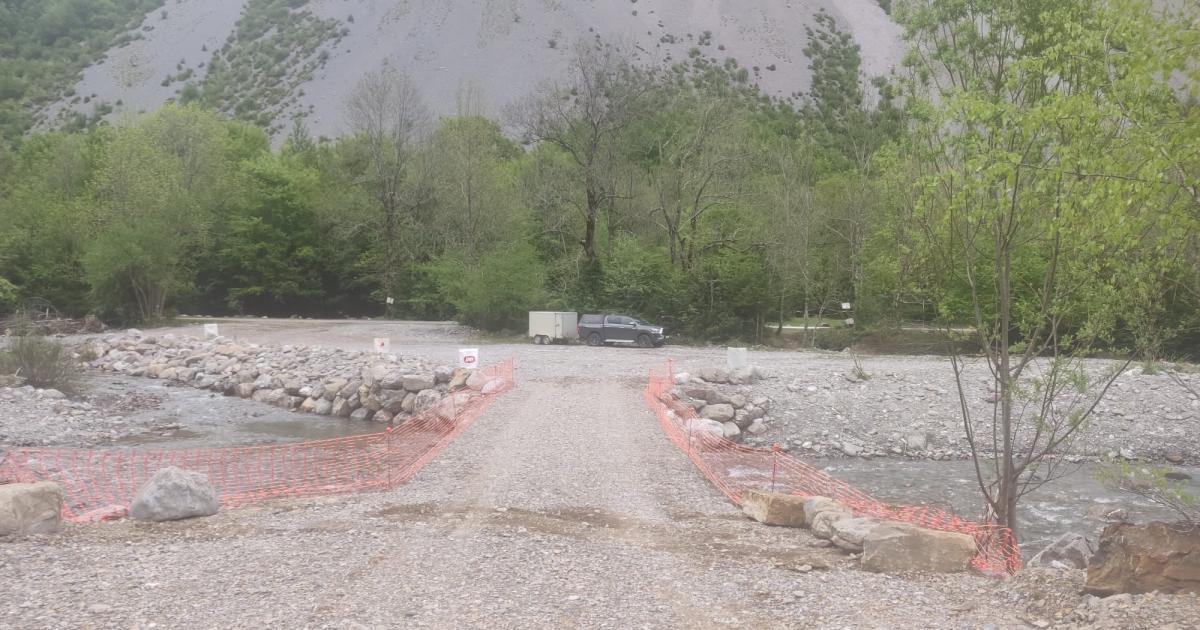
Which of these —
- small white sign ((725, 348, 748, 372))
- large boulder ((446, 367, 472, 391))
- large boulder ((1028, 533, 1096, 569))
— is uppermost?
small white sign ((725, 348, 748, 372))

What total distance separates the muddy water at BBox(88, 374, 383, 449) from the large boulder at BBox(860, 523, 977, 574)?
1357cm

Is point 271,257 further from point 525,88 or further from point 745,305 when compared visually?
point 525,88

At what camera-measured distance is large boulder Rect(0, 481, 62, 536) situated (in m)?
7.67

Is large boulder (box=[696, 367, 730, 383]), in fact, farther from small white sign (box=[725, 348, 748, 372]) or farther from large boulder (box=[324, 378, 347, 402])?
large boulder (box=[324, 378, 347, 402])

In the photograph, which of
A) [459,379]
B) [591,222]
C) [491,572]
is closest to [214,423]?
[459,379]

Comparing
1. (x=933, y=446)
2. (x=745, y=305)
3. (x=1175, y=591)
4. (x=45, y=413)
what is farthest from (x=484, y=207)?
(x=1175, y=591)

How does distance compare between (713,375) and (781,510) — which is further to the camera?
(713,375)

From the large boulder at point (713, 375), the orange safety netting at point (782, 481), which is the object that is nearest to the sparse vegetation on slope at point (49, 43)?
the large boulder at point (713, 375)

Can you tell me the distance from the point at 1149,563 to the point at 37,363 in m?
24.6

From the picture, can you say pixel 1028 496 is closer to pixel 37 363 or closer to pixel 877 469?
pixel 877 469

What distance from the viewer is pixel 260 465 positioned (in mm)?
13633

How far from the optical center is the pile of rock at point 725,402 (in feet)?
59.4

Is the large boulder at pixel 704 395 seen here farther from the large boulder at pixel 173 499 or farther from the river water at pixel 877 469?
the large boulder at pixel 173 499

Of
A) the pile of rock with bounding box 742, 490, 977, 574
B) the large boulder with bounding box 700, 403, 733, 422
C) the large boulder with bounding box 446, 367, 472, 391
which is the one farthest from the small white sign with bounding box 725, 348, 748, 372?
the pile of rock with bounding box 742, 490, 977, 574
